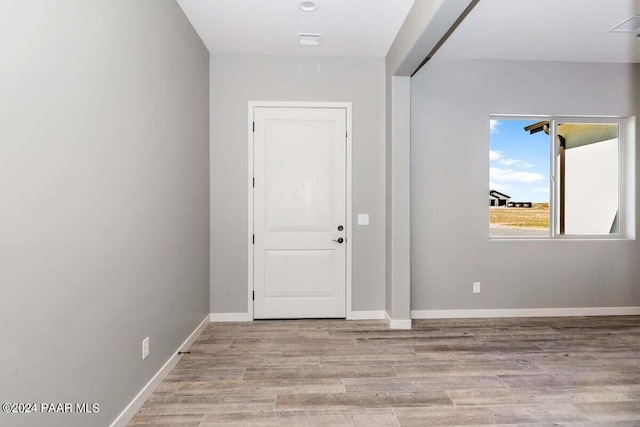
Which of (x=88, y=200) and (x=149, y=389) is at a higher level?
(x=88, y=200)

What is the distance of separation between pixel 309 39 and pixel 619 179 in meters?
3.80

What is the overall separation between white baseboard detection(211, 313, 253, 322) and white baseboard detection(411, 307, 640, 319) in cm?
178

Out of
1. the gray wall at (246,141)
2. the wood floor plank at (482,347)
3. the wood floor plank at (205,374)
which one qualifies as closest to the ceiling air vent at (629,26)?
the gray wall at (246,141)

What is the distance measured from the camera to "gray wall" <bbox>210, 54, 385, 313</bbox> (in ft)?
11.7

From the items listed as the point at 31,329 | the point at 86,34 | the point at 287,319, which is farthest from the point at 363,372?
the point at 86,34

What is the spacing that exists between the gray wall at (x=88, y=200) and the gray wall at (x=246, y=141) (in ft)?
2.81

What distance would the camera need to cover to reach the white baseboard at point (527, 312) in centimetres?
369

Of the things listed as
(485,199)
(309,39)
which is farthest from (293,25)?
(485,199)

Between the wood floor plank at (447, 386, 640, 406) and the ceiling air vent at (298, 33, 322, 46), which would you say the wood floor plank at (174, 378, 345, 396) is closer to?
the wood floor plank at (447, 386, 640, 406)

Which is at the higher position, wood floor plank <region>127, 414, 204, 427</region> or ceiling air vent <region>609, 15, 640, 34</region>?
ceiling air vent <region>609, 15, 640, 34</region>

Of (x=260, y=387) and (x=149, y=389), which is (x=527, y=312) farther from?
(x=149, y=389)

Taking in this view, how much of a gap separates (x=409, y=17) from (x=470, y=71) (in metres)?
1.30

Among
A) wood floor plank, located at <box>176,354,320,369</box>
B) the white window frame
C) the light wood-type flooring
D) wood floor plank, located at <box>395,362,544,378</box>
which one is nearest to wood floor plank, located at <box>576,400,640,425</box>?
the light wood-type flooring

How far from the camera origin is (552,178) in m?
3.83
